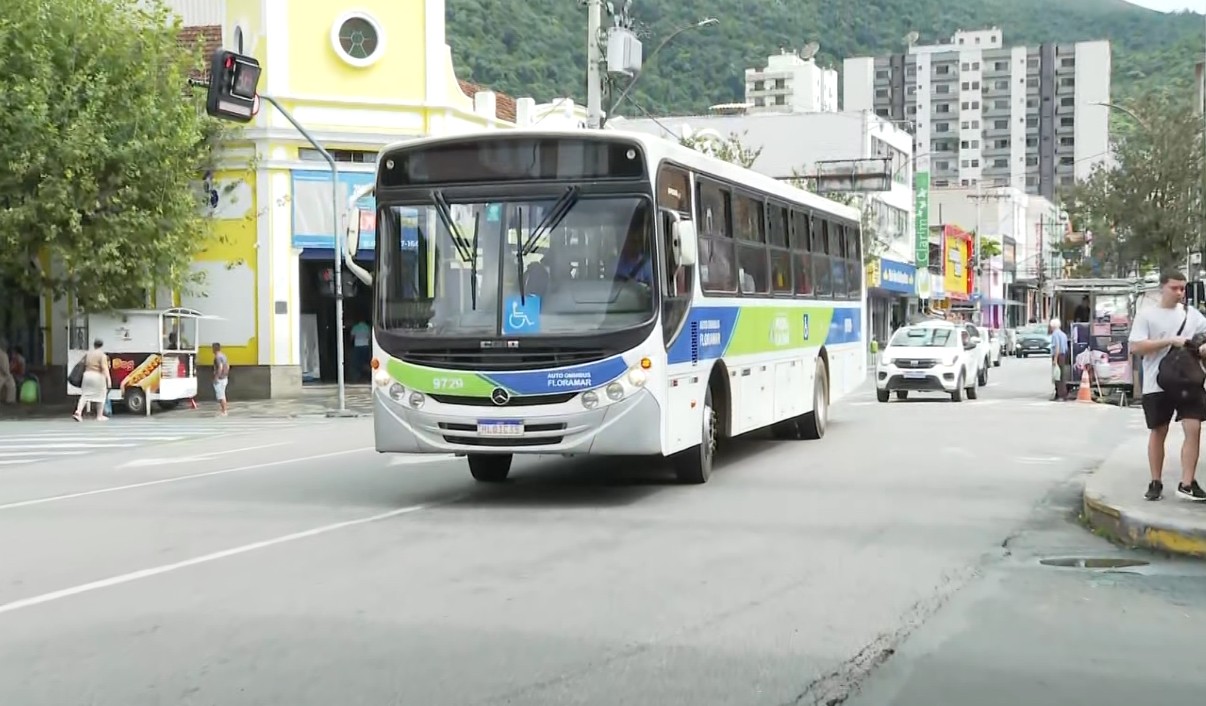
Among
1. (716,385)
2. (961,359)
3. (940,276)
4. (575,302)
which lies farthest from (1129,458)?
(940,276)

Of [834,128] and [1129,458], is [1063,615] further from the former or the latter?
[834,128]

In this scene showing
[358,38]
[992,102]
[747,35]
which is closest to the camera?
[358,38]

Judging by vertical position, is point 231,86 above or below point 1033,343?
above

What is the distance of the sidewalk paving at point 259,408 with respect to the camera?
30250mm

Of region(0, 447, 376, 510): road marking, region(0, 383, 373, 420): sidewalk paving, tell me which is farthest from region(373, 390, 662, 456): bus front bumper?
region(0, 383, 373, 420): sidewalk paving

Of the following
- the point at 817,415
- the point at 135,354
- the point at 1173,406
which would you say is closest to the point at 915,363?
the point at 817,415

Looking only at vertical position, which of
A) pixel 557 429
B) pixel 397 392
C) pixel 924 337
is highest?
pixel 397 392

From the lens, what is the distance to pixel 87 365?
2897cm

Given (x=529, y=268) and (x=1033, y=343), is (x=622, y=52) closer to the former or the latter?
(x=529, y=268)

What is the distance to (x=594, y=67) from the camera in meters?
27.8

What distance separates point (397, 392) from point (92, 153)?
65.8ft

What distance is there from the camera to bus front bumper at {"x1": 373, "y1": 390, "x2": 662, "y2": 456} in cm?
1162

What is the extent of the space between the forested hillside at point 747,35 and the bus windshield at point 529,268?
11.6 m

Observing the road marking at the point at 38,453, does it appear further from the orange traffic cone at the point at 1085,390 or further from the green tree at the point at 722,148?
the green tree at the point at 722,148
